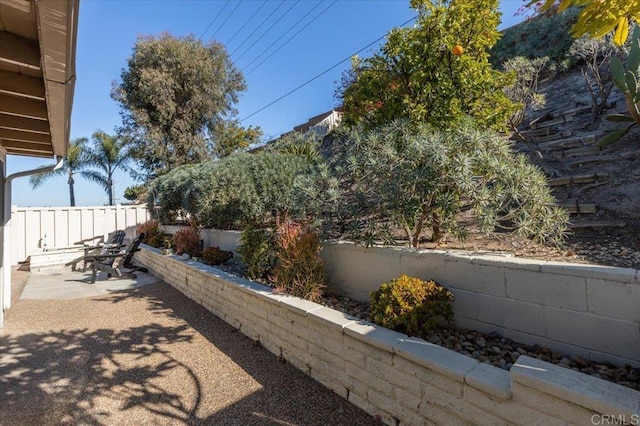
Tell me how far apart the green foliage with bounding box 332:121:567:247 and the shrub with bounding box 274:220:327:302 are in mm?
561

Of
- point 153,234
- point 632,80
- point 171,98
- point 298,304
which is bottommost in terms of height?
point 298,304

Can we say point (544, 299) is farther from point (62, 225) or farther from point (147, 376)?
point (62, 225)

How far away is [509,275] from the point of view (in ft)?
8.16

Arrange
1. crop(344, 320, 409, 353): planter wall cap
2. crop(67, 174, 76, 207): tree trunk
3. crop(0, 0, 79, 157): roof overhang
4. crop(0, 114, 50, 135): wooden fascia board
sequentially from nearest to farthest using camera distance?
crop(0, 0, 79, 157): roof overhang → crop(344, 320, 409, 353): planter wall cap → crop(0, 114, 50, 135): wooden fascia board → crop(67, 174, 76, 207): tree trunk

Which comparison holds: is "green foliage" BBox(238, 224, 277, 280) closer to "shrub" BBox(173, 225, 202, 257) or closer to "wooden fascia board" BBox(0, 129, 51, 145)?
"shrub" BBox(173, 225, 202, 257)

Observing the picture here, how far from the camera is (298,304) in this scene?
326 centimetres

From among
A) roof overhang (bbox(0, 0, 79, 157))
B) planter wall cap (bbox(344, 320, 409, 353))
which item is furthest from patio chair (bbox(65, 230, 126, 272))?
planter wall cap (bbox(344, 320, 409, 353))

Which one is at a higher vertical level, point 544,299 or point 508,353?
point 544,299

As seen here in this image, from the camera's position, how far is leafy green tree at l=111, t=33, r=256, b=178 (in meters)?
12.7

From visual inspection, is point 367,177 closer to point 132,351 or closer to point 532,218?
point 532,218

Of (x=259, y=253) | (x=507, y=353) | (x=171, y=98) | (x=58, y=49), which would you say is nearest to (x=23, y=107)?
(x=58, y=49)

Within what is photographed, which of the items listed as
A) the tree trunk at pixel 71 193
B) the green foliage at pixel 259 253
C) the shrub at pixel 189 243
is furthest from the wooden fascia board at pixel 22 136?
the tree trunk at pixel 71 193

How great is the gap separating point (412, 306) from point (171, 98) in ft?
44.1

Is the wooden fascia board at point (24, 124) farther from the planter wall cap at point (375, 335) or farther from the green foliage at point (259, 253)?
the planter wall cap at point (375, 335)
